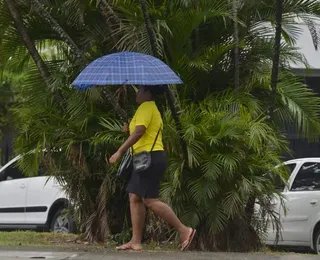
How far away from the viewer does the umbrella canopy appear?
25.2ft

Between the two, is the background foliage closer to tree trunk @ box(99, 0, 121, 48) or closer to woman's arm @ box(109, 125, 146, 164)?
tree trunk @ box(99, 0, 121, 48)

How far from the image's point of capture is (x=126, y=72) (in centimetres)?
778

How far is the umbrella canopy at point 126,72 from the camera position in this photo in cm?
768

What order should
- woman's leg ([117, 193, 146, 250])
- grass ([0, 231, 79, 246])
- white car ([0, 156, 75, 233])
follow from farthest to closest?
white car ([0, 156, 75, 233]) < grass ([0, 231, 79, 246]) < woman's leg ([117, 193, 146, 250])

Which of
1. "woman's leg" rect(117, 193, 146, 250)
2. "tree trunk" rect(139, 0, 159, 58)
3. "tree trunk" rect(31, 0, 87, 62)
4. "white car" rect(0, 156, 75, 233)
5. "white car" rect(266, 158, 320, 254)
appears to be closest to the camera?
"woman's leg" rect(117, 193, 146, 250)

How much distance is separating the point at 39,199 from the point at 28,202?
1.01 feet

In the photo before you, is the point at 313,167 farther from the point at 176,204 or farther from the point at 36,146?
the point at 36,146

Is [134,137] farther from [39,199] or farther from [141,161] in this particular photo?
[39,199]

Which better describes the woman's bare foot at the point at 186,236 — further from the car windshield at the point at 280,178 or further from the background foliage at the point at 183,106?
the car windshield at the point at 280,178

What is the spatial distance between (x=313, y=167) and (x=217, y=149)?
10.9ft

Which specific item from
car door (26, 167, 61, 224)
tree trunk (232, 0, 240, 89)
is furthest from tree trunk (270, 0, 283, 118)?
car door (26, 167, 61, 224)

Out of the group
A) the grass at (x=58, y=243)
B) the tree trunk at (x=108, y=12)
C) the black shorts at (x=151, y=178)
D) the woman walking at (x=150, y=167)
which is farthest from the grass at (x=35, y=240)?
the tree trunk at (x=108, y=12)

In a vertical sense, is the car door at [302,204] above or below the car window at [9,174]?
below

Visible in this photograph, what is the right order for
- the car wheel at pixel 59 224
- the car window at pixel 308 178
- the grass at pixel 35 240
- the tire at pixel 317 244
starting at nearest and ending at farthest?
the grass at pixel 35 240 < the tire at pixel 317 244 < the car window at pixel 308 178 < the car wheel at pixel 59 224
